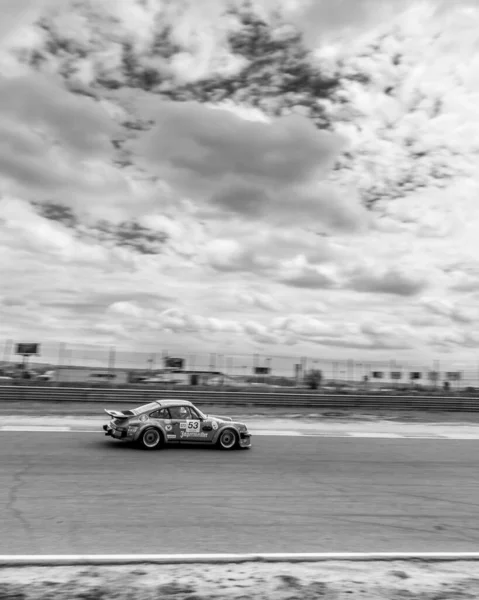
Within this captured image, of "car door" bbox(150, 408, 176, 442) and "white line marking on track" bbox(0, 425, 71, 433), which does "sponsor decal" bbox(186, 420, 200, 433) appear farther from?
"white line marking on track" bbox(0, 425, 71, 433)

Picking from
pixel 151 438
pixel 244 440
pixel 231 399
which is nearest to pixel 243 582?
pixel 151 438

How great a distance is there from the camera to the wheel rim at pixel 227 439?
13.2 metres

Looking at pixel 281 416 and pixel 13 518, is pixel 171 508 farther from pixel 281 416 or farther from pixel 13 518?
pixel 281 416

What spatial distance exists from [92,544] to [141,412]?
6746 mm

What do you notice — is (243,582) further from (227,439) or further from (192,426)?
(227,439)

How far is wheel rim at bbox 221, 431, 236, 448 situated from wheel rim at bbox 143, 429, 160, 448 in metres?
1.54

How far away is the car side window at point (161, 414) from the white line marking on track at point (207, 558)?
716 centimetres

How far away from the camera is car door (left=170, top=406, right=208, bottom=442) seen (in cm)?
1295

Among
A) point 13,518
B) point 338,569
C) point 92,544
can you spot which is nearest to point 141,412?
point 13,518

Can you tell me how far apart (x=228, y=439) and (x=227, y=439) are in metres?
0.02

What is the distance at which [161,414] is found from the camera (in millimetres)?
12797

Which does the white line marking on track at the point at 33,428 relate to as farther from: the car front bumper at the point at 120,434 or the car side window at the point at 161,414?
the car side window at the point at 161,414

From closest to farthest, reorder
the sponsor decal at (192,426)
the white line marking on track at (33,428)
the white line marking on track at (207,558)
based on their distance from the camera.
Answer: the white line marking on track at (207,558)
the sponsor decal at (192,426)
the white line marking on track at (33,428)

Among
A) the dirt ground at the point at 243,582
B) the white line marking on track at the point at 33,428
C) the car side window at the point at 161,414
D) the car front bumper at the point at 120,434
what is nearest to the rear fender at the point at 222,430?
the car side window at the point at 161,414
